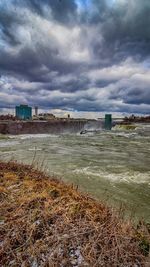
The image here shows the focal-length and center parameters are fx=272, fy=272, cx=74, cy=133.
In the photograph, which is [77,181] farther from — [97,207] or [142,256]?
[142,256]

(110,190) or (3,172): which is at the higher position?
(3,172)

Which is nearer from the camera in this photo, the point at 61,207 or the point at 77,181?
the point at 61,207

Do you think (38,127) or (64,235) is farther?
(38,127)

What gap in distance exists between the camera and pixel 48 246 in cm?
370

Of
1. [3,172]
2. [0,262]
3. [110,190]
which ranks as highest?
[3,172]

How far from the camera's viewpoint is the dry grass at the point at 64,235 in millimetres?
3477

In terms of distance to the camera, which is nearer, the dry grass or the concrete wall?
the dry grass

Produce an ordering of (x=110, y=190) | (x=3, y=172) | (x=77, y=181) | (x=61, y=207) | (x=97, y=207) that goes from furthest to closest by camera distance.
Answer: (x=77, y=181), (x=110, y=190), (x=3, y=172), (x=97, y=207), (x=61, y=207)

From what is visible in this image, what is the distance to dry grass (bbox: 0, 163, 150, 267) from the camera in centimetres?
348

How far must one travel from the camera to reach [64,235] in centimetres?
391

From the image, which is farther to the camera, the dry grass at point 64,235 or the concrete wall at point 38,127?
the concrete wall at point 38,127

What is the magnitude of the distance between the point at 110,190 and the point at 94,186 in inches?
25.1

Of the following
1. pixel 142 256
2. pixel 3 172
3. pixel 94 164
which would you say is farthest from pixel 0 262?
pixel 94 164

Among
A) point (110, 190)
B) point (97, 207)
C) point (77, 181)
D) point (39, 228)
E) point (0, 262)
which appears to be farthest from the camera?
point (77, 181)
